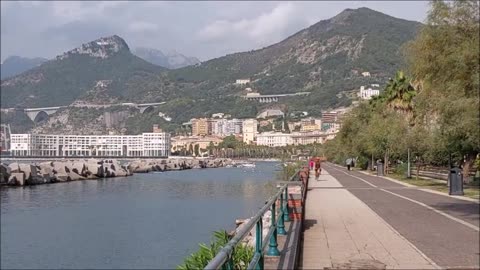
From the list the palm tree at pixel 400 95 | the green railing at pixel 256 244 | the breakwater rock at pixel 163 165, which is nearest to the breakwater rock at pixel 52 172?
the breakwater rock at pixel 163 165

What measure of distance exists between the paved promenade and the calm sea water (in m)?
6.04

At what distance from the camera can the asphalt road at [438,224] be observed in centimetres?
1041

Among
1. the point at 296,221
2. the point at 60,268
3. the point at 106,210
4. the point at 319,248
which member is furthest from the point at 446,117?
the point at 106,210

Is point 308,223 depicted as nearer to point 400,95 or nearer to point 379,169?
point 379,169

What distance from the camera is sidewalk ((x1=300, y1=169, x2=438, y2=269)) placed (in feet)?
31.7

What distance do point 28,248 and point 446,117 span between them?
15954 millimetres

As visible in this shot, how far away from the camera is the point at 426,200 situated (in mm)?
22453

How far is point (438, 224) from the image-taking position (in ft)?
48.5

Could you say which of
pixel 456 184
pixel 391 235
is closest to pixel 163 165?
pixel 456 184

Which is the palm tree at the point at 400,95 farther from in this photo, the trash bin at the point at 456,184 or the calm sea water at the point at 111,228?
the trash bin at the point at 456,184

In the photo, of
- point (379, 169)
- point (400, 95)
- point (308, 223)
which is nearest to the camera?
point (308, 223)

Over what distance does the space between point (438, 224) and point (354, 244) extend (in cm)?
399

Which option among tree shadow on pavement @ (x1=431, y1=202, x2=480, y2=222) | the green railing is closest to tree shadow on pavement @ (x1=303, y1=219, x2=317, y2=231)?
the green railing

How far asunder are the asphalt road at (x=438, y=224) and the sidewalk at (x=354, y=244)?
0.30 metres
